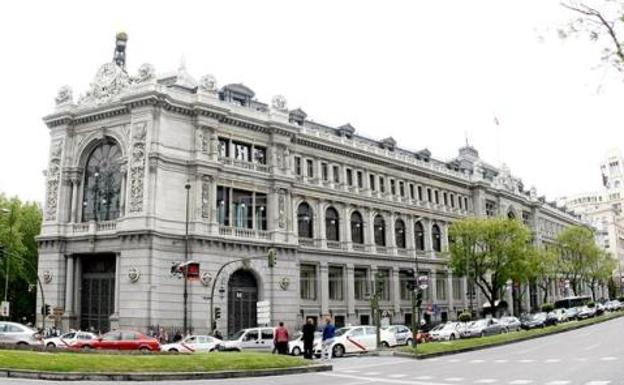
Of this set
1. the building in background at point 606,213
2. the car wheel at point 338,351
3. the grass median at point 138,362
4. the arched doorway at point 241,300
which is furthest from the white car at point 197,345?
the building in background at point 606,213

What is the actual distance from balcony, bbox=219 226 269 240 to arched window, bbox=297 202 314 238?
19.0ft

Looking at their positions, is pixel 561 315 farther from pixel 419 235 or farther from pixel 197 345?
pixel 197 345

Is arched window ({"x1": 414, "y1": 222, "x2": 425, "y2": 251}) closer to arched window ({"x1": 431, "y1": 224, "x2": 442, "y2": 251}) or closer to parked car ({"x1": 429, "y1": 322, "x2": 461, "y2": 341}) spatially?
arched window ({"x1": 431, "y1": 224, "x2": 442, "y2": 251})

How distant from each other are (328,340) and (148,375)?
15247 millimetres

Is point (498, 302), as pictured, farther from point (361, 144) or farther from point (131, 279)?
point (131, 279)

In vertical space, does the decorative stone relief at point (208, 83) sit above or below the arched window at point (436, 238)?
above

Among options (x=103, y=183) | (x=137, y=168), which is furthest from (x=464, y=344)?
(x=103, y=183)

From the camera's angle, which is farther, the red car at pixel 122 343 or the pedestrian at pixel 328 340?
the pedestrian at pixel 328 340

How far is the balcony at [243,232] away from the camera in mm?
50128

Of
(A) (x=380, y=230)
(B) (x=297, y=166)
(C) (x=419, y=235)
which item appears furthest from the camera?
(C) (x=419, y=235)

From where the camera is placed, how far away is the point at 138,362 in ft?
70.6

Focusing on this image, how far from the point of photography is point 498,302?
7788 cm

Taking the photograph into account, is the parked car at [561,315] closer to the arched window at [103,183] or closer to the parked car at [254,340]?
the parked car at [254,340]

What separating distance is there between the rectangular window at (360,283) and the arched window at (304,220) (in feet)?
23.0
